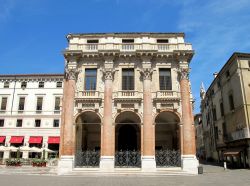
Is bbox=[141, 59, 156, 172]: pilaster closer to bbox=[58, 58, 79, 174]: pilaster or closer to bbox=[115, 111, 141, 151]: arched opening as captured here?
bbox=[115, 111, 141, 151]: arched opening

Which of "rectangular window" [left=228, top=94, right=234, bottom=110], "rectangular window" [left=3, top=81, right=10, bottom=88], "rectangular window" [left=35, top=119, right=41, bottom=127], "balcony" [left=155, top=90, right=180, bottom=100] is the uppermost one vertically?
"rectangular window" [left=3, top=81, right=10, bottom=88]

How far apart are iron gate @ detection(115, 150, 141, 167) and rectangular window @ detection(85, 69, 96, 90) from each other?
7138 millimetres

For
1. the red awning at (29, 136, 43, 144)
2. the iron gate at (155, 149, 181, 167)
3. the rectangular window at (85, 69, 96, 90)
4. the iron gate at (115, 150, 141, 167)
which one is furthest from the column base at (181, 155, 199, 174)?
the red awning at (29, 136, 43, 144)

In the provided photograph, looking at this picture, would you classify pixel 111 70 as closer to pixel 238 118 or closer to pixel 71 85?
pixel 71 85

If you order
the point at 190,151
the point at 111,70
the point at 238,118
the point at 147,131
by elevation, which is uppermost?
the point at 111,70

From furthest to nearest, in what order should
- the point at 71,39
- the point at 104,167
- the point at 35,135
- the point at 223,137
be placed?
the point at 35,135 → the point at 223,137 → the point at 71,39 → the point at 104,167

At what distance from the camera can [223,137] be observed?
1452 inches

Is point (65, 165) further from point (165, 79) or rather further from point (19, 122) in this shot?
point (19, 122)

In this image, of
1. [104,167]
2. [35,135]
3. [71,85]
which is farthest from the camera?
[35,135]

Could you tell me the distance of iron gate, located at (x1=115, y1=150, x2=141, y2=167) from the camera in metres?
23.3

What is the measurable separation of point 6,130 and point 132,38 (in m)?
28.9

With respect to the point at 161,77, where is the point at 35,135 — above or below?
below

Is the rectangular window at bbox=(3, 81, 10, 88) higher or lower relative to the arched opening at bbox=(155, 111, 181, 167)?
higher

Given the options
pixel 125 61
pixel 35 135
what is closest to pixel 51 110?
pixel 35 135
